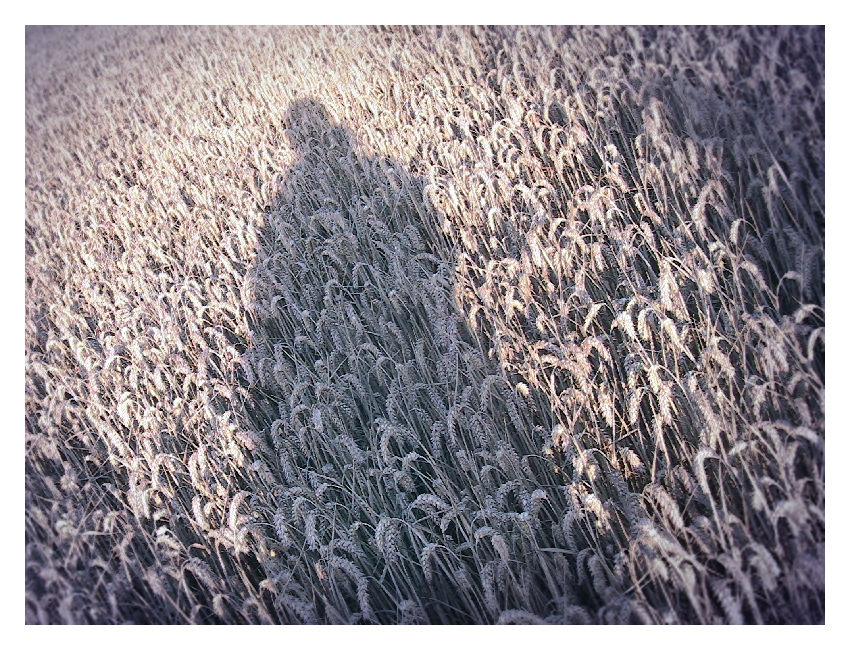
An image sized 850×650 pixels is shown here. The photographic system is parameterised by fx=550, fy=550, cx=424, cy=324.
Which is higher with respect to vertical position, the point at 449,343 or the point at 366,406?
the point at 449,343

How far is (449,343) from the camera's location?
1792mm

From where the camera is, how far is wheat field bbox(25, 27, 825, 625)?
1472mm

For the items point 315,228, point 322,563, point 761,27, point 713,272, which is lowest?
point 322,563

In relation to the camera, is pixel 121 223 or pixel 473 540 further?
pixel 121 223

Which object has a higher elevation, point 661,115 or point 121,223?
point 661,115

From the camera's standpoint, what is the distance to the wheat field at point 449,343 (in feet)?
4.83

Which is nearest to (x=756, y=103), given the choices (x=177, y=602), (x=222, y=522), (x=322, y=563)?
(x=322, y=563)

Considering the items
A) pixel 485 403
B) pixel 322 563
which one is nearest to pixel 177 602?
pixel 322 563

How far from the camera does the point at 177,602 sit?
1563 millimetres

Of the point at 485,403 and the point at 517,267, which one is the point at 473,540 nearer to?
the point at 485,403
